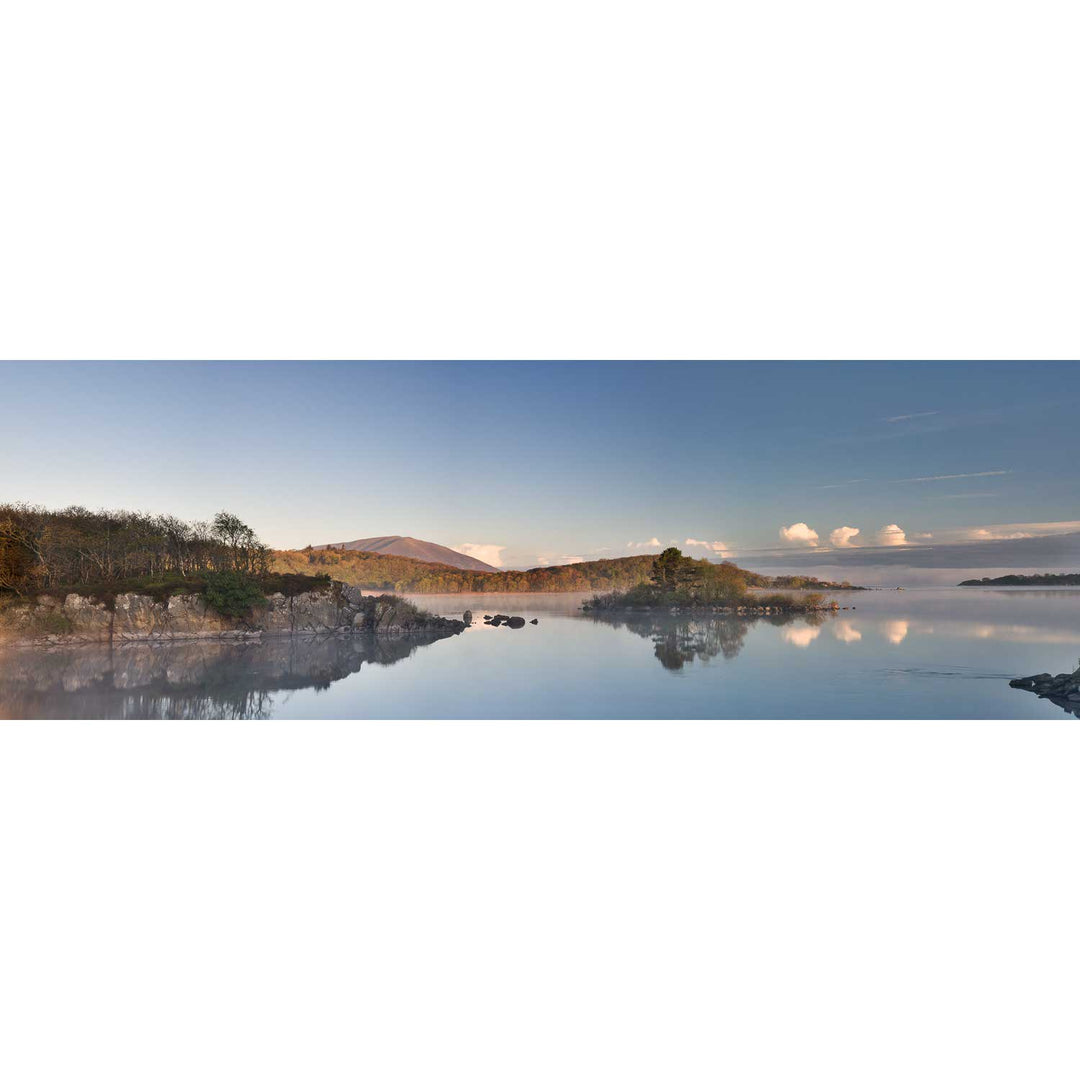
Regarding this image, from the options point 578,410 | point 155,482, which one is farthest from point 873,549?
point 155,482

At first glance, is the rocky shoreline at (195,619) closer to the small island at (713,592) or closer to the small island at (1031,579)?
the small island at (713,592)

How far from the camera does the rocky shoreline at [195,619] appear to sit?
7723mm

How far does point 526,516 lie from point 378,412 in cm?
179

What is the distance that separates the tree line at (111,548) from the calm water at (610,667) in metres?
0.71

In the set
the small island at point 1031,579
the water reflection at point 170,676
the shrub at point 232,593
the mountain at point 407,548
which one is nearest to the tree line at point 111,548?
the shrub at point 232,593

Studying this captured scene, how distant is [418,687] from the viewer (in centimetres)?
760

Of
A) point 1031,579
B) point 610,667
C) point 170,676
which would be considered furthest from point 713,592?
point 170,676

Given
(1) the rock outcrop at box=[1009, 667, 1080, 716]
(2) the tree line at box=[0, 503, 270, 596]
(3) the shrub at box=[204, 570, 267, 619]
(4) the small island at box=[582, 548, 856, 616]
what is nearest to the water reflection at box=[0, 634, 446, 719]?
(3) the shrub at box=[204, 570, 267, 619]

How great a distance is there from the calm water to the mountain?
1.48 ft

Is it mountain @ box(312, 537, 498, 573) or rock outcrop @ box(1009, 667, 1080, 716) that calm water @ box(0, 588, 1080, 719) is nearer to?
rock outcrop @ box(1009, 667, 1080, 716)

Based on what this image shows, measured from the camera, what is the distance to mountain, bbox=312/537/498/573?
834 cm

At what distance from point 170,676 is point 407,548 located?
2.46 metres

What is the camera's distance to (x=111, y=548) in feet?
26.0

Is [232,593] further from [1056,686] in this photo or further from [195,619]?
[1056,686]
